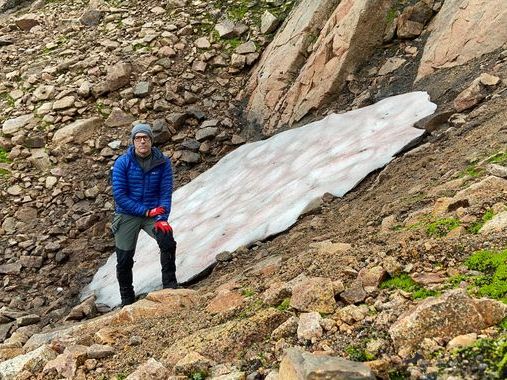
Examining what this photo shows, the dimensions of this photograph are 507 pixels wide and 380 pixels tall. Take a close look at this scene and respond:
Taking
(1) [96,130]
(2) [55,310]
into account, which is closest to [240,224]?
(2) [55,310]

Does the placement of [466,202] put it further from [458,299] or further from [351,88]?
[351,88]

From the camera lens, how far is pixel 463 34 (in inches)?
404

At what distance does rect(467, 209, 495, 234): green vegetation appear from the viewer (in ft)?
14.4

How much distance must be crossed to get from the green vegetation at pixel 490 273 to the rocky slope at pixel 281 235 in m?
0.02

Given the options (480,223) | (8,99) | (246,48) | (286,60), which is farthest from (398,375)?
(8,99)

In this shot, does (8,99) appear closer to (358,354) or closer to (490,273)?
(358,354)

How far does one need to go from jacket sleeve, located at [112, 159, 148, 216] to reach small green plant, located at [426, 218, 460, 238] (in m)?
4.03

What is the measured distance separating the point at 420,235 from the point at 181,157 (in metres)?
8.58

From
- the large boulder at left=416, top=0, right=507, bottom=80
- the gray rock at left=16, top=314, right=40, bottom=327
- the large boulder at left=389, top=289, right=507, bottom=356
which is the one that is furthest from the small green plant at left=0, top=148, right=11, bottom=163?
the large boulder at left=389, top=289, right=507, bottom=356

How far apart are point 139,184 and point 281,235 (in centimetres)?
217

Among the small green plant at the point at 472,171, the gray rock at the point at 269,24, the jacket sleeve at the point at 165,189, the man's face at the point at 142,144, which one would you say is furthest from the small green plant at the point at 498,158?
the gray rock at the point at 269,24

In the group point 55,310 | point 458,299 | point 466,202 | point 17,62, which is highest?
point 17,62

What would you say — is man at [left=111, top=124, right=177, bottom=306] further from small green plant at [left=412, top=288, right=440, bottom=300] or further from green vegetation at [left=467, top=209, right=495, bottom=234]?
small green plant at [left=412, top=288, right=440, bottom=300]

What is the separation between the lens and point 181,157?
41.2 ft
